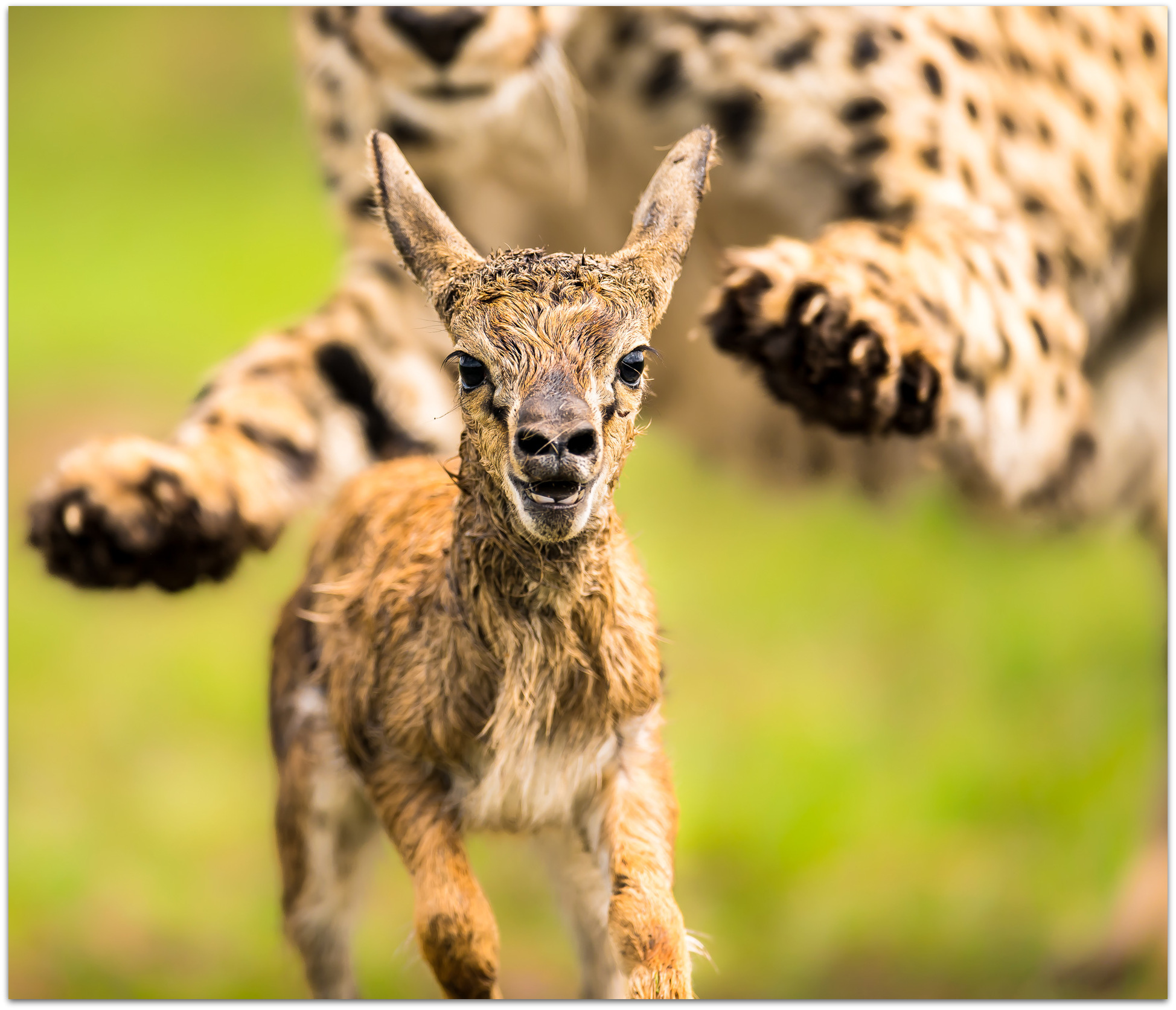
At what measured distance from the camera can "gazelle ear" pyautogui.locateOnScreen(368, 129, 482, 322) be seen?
1.62 metres

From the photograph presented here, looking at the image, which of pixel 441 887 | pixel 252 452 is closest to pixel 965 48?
pixel 252 452

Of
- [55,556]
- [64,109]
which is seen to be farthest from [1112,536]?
[64,109]

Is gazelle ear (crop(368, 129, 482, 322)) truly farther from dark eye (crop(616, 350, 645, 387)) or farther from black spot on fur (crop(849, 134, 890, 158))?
black spot on fur (crop(849, 134, 890, 158))

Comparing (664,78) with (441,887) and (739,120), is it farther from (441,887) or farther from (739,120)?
(441,887)

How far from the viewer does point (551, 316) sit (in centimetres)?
159

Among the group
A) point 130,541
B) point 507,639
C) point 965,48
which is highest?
point 965,48


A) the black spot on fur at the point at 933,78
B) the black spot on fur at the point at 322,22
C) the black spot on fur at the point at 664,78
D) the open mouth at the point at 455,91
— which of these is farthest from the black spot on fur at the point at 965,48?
the black spot on fur at the point at 322,22

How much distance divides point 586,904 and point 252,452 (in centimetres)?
90

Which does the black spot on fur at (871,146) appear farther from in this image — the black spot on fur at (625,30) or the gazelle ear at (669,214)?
the gazelle ear at (669,214)

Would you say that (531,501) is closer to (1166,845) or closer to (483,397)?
(483,397)

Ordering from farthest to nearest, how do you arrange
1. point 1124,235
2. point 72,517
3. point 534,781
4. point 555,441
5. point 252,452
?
1. point 1124,235
2. point 252,452
3. point 72,517
4. point 534,781
5. point 555,441

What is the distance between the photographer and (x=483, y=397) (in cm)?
161

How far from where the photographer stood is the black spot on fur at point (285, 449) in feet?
8.43

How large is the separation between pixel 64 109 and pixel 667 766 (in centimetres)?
353
